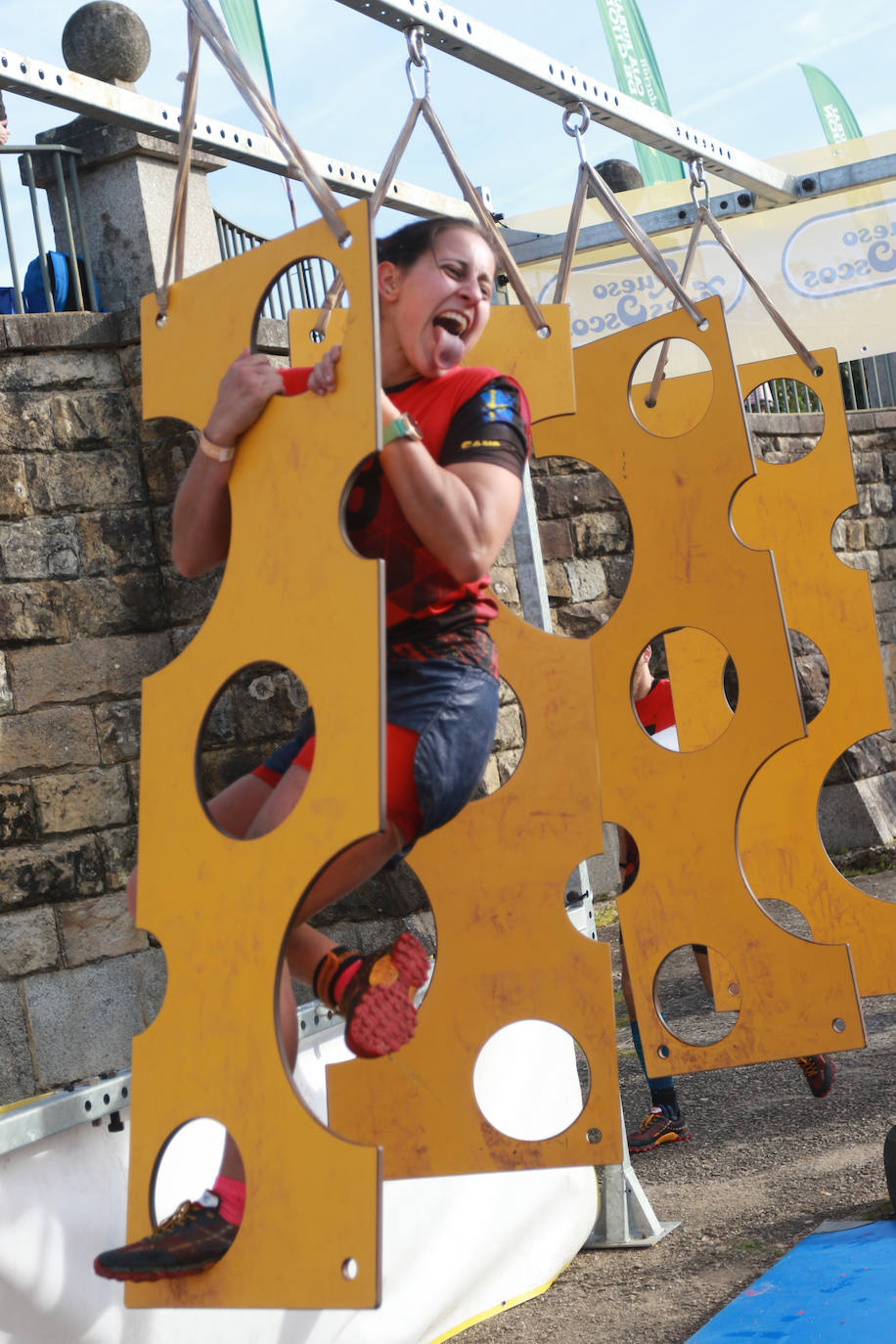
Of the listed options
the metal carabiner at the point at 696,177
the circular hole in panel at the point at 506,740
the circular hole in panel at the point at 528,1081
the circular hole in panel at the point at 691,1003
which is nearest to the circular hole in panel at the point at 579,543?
the circular hole in panel at the point at 506,740

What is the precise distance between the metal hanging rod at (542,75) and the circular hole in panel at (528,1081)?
2.18 metres

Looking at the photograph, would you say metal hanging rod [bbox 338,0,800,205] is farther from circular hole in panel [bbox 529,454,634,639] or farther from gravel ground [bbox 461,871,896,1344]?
circular hole in panel [bbox 529,454,634,639]

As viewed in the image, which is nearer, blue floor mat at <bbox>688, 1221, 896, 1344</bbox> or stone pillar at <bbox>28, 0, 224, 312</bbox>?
blue floor mat at <bbox>688, 1221, 896, 1344</bbox>

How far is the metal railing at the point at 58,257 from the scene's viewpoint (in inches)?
218

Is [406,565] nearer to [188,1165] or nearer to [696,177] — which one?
[188,1165]

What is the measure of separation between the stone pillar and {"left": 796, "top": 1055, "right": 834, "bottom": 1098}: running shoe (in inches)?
150

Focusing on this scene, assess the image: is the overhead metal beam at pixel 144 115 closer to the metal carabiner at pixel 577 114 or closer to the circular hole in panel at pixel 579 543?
the metal carabiner at pixel 577 114

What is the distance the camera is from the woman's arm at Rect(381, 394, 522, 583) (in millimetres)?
1840

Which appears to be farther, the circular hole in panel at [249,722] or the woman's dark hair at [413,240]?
the circular hole in panel at [249,722]

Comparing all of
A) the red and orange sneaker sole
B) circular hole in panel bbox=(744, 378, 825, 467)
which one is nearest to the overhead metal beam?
→ the red and orange sneaker sole

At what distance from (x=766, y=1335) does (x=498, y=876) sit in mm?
1062

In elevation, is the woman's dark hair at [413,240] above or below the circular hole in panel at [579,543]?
below

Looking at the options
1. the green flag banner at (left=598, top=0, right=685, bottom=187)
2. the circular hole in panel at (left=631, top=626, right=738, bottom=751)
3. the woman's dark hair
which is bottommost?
the circular hole in panel at (left=631, top=626, right=738, bottom=751)

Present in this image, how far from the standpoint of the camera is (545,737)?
8.48 feet
